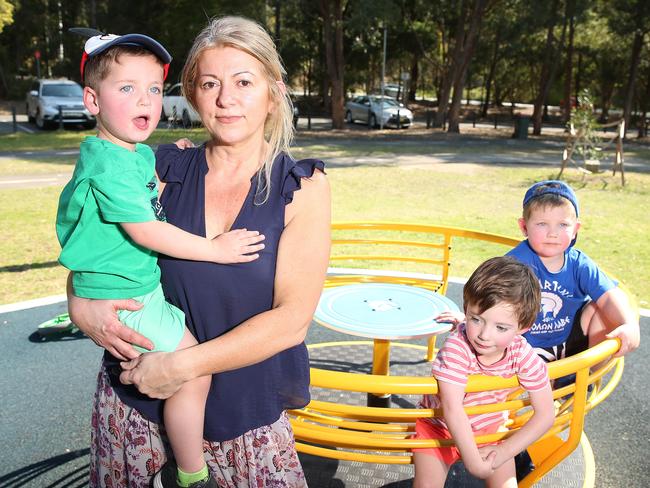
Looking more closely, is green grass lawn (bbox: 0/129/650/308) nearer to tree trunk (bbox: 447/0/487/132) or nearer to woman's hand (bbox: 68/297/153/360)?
woman's hand (bbox: 68/297/153/360)

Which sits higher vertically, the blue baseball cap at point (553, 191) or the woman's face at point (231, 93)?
the woman's face at point (231, 93)

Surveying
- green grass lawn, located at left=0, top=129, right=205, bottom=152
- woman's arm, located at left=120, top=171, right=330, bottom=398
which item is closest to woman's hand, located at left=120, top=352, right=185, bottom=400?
woman's arm, located at left=120, top=171, right=330, bottom=398

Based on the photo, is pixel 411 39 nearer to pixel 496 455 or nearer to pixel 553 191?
pixel 553 191

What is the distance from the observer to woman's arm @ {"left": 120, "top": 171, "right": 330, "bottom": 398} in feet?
5.30

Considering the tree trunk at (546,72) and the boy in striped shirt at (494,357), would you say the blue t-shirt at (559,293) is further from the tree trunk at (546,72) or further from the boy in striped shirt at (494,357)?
the tree trunk at (546,72)

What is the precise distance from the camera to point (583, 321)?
3.03 m

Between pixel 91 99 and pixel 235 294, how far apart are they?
75 centimetres

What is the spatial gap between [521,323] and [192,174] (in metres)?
1.21

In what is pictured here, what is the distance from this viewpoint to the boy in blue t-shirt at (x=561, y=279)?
294 cm

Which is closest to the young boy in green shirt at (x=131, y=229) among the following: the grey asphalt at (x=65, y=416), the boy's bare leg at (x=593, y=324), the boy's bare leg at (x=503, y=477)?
the boy's bare leg at (x=503, y=477)

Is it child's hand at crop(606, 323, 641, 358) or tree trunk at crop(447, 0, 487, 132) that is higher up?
tree trunk at crop(447, 0, 487, 132)

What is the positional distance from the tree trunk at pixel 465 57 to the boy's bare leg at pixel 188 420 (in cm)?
2441

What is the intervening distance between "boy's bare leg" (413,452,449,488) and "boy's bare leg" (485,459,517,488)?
188mm

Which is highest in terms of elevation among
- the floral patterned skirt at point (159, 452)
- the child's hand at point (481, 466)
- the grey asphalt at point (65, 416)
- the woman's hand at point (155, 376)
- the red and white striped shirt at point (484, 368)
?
the woman's hand at point (155, 376)
